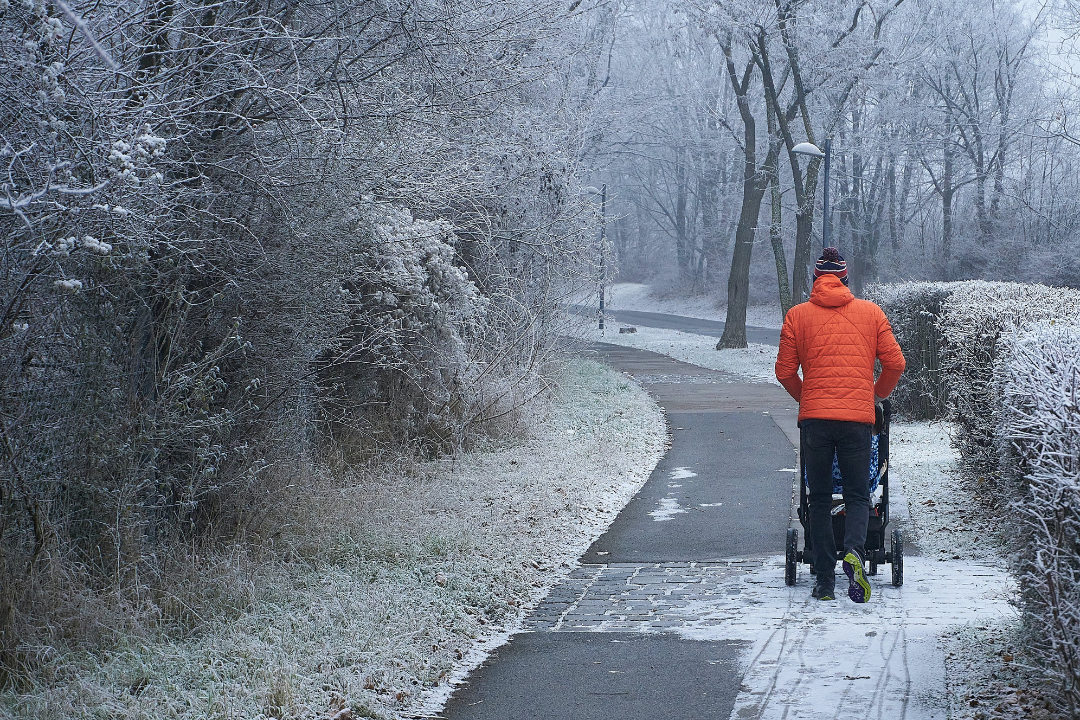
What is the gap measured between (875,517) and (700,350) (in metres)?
23.0

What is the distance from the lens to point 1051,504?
3.48m

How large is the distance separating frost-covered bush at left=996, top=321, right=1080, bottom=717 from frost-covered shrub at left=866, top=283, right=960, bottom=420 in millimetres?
8687

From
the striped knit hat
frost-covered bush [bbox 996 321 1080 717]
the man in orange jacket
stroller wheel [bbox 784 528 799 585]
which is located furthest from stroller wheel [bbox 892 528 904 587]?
frost-covered bush [bbox 996 321 1080 717]

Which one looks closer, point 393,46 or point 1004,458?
point 1004,458

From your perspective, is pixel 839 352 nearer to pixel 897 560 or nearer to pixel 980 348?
pixel 897 560

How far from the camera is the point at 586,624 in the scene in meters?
6.10

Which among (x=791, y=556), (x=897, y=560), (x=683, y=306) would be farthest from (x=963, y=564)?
(x=683, y=306)

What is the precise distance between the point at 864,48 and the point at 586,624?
23.6m

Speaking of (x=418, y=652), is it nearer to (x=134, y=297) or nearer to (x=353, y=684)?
(x=353, y=684)

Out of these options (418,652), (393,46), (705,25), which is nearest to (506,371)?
(393,46)

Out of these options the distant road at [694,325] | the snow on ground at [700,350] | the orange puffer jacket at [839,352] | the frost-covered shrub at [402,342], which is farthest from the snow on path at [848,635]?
the distant road at [694,325]

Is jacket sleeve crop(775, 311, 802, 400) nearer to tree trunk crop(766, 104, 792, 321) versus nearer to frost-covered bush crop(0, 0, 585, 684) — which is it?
frost-covered bush crop(0, 0, 585, 684)

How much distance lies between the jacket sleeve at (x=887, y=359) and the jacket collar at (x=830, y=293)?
0.25m

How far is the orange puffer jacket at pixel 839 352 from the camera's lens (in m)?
6.28
